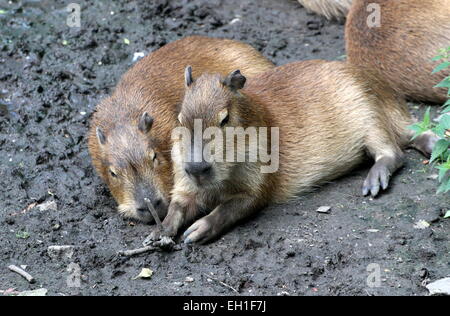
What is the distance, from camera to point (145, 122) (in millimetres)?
5586

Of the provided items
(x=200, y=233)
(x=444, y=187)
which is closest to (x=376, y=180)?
(x=444, y=187)

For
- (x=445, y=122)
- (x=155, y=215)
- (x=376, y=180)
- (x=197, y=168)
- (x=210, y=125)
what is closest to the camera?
(x=445, y=122)

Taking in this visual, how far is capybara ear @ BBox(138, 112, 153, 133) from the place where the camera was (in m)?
5.57

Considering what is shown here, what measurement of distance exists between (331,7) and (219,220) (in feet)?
12.5

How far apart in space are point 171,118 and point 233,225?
3.54 feet

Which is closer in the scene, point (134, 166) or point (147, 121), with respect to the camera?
point (134, 166)

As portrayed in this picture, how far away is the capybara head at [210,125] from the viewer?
4906mm

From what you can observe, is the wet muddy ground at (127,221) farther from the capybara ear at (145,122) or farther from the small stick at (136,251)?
the capybara ear at (145,122)

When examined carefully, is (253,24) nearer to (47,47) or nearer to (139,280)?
(47,47)

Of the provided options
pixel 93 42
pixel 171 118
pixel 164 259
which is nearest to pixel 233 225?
pixel 164 259

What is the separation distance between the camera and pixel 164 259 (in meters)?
5.05

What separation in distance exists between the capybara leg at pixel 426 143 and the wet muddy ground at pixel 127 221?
0.06 m

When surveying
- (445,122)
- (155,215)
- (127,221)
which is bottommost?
(127,221)

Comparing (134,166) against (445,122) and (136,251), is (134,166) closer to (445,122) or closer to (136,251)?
(136,251)
